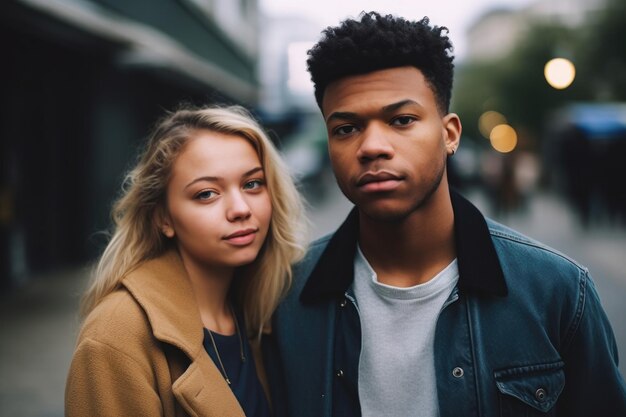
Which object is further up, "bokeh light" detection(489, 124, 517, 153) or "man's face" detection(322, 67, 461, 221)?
"man's face" detection(322, 67, 461, 221)

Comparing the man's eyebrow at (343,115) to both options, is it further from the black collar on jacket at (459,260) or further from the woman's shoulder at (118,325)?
the woman's shoulder at (118,325)

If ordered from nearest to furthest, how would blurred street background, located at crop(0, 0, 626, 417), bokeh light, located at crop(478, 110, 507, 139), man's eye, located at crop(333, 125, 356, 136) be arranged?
man's eye, located at crop(333, 125, 356, 136) → blurred street background, located at crop(0, 0, 626, 417) → bokeh light, located at crop(478, 110, 507, 139)

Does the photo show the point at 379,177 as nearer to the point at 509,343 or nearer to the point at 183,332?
the point at 509,343

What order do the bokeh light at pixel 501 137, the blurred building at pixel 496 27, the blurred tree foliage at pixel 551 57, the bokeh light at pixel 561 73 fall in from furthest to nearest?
the blurred building at pixel 496 27 < the bokeh light at pixel 501 137 < the blurred tree foliage at pixel 551 57 < the bokeh light at pixel 561 73

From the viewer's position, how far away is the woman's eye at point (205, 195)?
8.02 ft

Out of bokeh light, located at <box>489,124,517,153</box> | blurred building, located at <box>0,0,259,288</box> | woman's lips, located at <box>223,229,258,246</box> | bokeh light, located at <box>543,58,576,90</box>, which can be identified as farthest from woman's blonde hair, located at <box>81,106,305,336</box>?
bokeh light, located at <box>489,124,517,153</box>

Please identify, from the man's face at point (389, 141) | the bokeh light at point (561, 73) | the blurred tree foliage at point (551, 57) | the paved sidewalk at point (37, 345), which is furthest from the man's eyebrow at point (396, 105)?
the blurred tree foliage at point (551, 57)

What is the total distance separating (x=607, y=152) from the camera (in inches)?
630

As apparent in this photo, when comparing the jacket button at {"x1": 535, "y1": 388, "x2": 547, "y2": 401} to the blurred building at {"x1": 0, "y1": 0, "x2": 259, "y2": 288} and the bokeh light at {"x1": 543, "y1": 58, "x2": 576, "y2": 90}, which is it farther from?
the bokeh light at {"x1": 543, "y1": 58, "x2": 576, "y2": 90}

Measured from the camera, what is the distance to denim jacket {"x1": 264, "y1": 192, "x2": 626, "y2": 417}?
2098mm

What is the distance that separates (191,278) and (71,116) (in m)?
9.63

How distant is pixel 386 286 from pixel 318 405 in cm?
49

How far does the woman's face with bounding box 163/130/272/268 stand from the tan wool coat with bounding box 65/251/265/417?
225mm

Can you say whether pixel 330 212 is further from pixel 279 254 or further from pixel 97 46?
pixel 279 254
